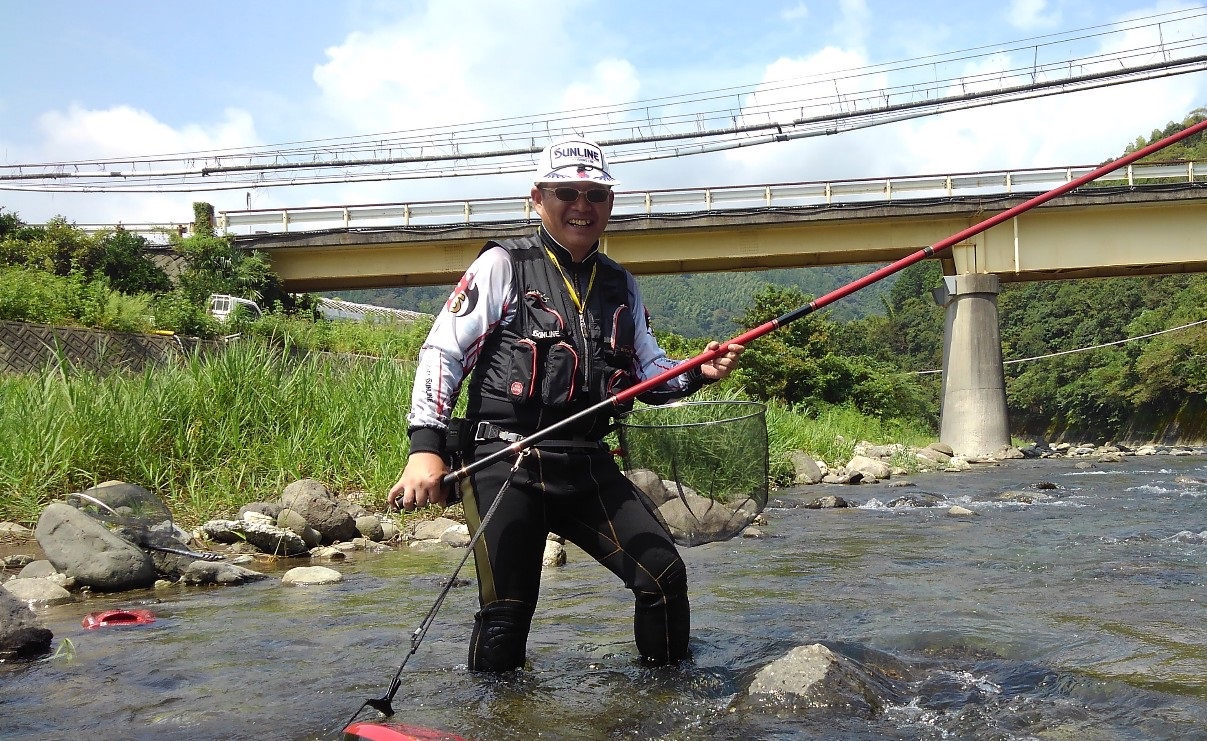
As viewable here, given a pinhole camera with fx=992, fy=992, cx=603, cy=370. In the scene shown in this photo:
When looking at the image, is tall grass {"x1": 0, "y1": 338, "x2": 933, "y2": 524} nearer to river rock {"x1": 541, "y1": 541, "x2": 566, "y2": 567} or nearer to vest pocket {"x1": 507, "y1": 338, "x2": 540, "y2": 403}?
river rock {"x1": 541, "y1": 541, "x2": 566, "y2": 567}

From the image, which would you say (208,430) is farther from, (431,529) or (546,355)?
(546,355)

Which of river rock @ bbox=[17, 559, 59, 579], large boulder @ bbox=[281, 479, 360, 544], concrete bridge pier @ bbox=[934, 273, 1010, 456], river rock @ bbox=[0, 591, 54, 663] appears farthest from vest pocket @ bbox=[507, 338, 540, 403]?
concrete bridge pier @ bbox=[934, 273, 1010, 456]

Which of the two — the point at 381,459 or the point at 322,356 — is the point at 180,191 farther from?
the point at 381,459

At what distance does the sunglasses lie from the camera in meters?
3.90

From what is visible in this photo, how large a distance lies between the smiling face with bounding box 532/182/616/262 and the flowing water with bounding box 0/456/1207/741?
69.0 inches

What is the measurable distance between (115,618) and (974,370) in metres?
28.1

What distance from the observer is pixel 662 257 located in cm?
3123

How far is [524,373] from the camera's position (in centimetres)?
376

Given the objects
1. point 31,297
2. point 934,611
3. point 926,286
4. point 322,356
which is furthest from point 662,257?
point 926,286

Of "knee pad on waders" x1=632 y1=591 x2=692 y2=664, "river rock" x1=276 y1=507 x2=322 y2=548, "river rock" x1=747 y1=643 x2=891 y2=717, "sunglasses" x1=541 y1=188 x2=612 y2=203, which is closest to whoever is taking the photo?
"river rock" x1=747 y1=643 x2=891 y2=717

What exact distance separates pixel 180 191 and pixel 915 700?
38.1 meters

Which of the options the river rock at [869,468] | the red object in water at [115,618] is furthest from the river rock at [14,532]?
the river rock at [869,468]

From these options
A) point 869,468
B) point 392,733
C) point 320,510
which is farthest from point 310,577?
point 869,468

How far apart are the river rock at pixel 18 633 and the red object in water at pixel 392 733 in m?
2.09
